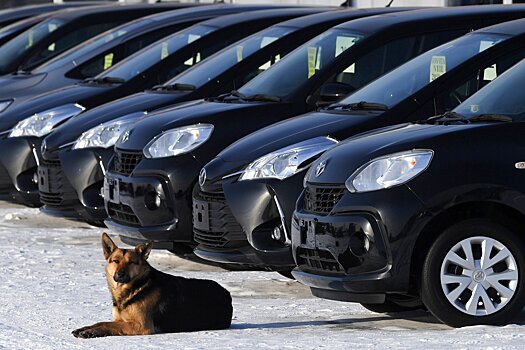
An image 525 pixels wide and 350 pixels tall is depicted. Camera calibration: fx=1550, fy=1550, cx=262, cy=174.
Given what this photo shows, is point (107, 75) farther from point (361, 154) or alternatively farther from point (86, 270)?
point (361, 154)

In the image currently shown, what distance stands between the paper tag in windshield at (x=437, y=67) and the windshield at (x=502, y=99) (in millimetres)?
621

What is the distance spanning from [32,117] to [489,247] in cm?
626

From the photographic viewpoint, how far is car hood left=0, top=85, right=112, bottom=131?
13.3 m

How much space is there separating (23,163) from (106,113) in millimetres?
1170

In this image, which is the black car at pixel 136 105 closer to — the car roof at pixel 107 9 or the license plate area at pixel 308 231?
the license plate area at pixel 308 231

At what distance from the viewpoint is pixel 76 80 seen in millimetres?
14906

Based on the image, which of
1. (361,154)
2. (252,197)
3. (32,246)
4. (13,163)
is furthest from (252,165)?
(13,163)

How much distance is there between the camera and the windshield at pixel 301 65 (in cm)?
1072

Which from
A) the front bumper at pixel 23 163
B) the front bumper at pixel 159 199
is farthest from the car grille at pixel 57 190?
the front bumper at pixel 159 199

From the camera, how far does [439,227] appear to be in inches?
307

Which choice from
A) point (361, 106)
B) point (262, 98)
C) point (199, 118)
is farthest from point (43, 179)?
point (361, 106)

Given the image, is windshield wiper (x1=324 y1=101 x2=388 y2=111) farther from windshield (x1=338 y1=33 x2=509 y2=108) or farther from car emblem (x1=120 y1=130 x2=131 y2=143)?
car emblem (x1=120 y1=130 x2=131 y2=143)

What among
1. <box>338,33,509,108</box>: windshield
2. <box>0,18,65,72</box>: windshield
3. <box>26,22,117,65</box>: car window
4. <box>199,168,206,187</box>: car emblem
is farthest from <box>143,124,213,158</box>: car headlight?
<box>0,18,65,72</box>: windshield

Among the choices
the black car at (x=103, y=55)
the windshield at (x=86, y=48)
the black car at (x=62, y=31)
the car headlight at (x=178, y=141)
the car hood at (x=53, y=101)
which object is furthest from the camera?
the black car at (x=62, y=31)
